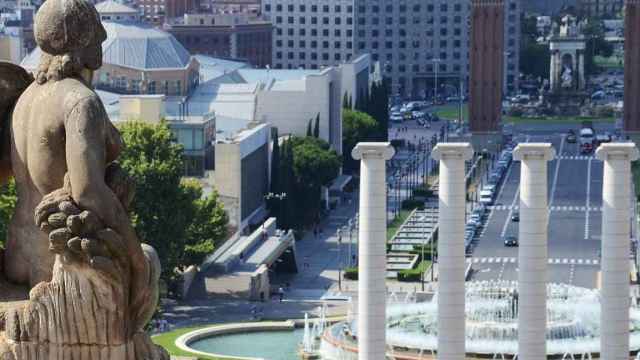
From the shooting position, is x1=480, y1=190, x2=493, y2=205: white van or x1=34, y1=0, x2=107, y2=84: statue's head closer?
x1=34, y1=0, x2=107, y2=84: statue's head

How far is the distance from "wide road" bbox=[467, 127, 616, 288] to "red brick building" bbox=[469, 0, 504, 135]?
24.3 feet

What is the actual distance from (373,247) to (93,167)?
42.5 meters

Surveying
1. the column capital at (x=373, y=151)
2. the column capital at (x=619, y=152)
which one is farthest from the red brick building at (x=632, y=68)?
the column capital at (x=619, y=152)

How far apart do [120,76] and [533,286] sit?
4091 inches

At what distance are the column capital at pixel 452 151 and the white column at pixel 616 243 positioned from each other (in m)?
3.30

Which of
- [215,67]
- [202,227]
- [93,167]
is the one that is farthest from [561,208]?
[93,167]

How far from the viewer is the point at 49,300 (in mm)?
13820

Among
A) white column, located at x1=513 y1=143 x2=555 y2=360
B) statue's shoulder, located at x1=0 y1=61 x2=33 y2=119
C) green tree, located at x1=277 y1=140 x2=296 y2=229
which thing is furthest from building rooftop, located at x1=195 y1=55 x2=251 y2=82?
statue's shoulder, located at x1=0 y1=61 x2=33 y2=119

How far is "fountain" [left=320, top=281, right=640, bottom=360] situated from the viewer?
7706 centimetres

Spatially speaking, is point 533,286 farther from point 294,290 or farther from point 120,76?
point 120,76

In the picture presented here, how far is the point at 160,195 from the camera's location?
301 ft

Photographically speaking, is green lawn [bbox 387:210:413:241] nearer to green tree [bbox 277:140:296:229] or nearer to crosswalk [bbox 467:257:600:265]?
green tree [bbox 277:140:296:229]

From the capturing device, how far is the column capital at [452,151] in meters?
54.1

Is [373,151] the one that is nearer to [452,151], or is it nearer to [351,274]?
[452,151]
